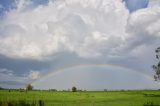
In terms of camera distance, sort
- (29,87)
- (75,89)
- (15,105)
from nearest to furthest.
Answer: (15,105) → (75,89) → (29,87)

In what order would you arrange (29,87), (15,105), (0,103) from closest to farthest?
(0,103)
(15,105)
(29,87)

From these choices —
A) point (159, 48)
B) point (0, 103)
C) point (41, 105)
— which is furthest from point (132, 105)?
point (159, 48)

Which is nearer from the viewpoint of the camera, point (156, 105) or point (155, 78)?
point (156, 105)

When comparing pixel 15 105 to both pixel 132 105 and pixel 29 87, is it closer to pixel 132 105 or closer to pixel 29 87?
pixel 132 105

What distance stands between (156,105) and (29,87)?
120 meters

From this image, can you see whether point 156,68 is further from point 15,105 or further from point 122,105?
point 15,105

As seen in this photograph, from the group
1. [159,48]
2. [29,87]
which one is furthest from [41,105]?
[29,87]

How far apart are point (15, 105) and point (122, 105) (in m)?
24.1

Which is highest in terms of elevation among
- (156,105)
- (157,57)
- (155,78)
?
(157,57)

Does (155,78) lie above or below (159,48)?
below

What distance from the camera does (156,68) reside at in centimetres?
9694

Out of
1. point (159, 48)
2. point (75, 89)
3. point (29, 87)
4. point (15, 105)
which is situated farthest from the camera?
point (29, 87)

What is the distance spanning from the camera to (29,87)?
170000 mm

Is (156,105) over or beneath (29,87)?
beneath
